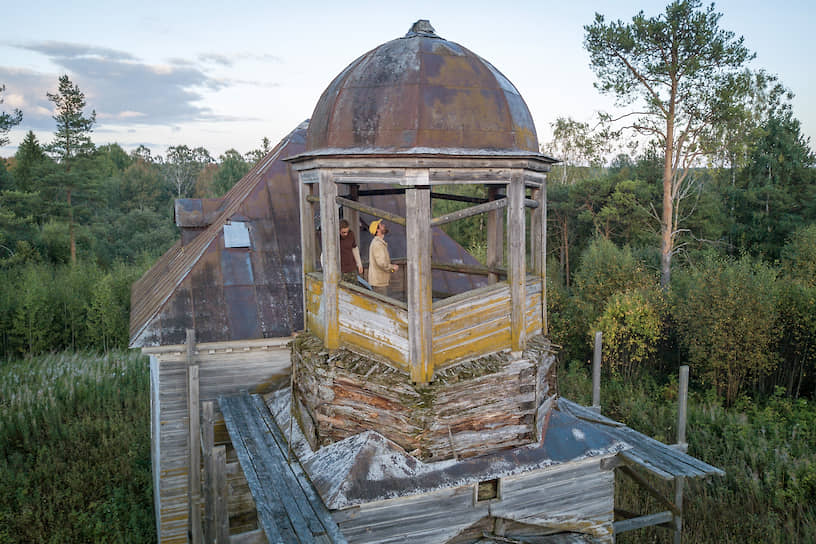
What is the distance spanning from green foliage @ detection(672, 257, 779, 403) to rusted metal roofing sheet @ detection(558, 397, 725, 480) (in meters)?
9.88

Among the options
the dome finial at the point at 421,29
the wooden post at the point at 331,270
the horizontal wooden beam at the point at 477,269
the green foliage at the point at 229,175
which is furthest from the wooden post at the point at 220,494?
the green foliage at the point at 229,175

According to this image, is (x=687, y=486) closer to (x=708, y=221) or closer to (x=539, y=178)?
(x=539, y=178)

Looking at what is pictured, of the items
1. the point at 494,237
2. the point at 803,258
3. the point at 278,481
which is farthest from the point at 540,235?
the point at 803,258

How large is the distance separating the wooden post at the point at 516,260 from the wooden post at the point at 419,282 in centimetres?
112

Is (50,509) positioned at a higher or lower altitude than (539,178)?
lower

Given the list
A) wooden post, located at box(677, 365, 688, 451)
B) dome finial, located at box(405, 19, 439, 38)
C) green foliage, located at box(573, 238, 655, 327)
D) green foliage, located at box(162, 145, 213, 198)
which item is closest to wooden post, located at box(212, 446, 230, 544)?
dome finial, located at box(405, 19, 439, 38)

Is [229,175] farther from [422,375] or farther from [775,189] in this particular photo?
[422,375]

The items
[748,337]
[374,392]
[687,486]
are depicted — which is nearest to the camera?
[374,392]

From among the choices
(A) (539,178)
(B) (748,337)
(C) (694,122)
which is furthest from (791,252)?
(A) (539,178)

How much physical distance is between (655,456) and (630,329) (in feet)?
41.0

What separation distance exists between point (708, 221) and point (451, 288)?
24.9m

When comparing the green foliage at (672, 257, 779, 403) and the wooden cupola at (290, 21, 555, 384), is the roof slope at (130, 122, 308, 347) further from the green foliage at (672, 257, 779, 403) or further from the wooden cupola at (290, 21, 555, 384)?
the green foliage at (672, 257, 779, 403)

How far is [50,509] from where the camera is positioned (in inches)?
518

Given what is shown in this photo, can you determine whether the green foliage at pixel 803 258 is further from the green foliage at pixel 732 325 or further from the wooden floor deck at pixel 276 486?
the wooden floor deck at pixel 276 486
